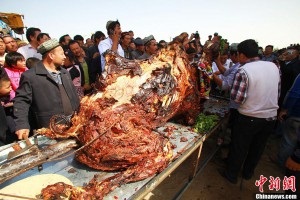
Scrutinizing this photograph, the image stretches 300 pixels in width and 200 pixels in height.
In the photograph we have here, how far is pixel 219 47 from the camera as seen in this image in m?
4.30

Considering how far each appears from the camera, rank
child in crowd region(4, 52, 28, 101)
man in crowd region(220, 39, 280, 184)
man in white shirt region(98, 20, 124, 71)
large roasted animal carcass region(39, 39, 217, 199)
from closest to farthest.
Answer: large roasted animal carcass region(39, 39, 217, 199), man in crowd region(220, 39, 280, 184), child in crowd region(4, 52, 28, 101), man in white shirt region(98, 20, 124, 71)

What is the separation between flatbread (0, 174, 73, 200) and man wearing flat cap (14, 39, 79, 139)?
42.8 inches

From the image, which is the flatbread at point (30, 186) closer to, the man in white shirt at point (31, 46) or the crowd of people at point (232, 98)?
the crowd of people at point (232, 98)

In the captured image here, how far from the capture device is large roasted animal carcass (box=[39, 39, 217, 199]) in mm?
2188

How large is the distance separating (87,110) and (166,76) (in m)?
1.34

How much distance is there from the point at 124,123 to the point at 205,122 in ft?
5.54

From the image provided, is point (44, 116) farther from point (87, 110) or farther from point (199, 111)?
point (199, 111)

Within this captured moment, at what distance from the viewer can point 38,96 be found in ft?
10.5

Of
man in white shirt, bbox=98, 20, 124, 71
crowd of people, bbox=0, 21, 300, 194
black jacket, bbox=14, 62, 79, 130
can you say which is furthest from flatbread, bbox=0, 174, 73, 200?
man in white shirt, bbox=98, 20, 124, 71

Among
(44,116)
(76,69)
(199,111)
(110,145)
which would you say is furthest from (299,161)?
(76,69)

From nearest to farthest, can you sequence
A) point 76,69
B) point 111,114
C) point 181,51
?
point 111,114
point 181,51
point 76,69

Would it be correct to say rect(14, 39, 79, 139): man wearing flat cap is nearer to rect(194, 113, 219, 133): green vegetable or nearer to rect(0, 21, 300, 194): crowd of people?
rect(0, 21, 300, 194): crowd of people

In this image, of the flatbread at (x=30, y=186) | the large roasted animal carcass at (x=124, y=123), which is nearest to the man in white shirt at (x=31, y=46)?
the large roasted animal carcass at (x=124, y=123)

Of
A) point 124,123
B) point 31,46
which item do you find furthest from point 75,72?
point 124,123
